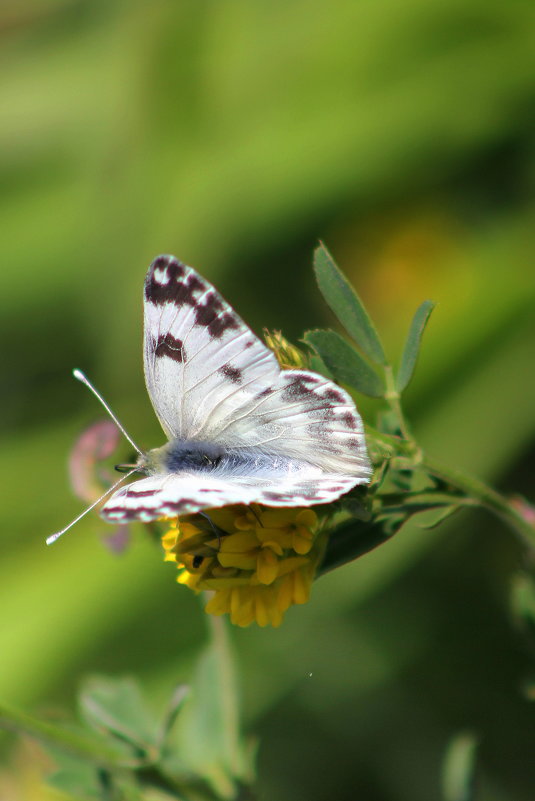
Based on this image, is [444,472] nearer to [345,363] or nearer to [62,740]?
[345,363]

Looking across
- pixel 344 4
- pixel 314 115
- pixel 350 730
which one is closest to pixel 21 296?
pixel 314 115

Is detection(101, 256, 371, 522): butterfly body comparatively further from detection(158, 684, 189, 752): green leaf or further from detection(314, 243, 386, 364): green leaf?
detection(158, 684, 189, 752): green leaf

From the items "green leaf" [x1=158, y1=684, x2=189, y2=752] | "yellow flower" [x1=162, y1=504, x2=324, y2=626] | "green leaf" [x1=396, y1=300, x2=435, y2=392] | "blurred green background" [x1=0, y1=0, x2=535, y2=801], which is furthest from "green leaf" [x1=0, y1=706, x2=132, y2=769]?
"blurred green background" [x1=0, y1=0, x2=535, y2=801]

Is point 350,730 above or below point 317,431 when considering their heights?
below

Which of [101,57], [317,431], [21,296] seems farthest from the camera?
[101,57]

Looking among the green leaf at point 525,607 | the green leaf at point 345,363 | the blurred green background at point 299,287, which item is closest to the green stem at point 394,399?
the green leaf at point 345,363

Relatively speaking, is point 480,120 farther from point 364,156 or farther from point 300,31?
point 300,31

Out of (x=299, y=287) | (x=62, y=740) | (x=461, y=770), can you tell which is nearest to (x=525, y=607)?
(x=461, y=770)
